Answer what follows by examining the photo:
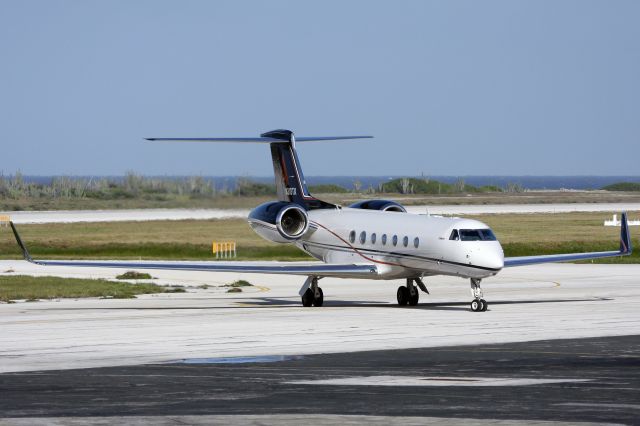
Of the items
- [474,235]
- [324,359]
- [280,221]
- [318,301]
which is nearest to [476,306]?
[474,235]

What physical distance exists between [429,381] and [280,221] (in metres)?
16.8

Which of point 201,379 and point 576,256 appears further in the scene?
point 576,256

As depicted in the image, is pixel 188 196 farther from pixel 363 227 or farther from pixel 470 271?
pixel 470 271

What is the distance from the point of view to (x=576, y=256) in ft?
116

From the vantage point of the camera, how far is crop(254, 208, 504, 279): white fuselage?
1225 inches

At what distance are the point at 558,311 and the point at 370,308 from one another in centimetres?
528

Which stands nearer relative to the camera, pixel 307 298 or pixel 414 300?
pixel 414 300

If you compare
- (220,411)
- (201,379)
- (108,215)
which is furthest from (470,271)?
(108,215)

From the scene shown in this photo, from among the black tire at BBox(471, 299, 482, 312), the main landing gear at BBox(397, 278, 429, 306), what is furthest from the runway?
the main landing gear at BBox(397, 278, 429, 306)

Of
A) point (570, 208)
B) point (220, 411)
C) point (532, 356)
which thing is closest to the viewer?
point (220, 411)

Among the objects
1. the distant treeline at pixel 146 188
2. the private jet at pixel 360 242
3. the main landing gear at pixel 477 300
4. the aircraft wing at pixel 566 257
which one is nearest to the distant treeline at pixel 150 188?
the distant treeline at pixel 146 188

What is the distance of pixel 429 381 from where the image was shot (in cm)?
1800

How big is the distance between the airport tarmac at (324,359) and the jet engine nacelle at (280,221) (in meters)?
2.09
